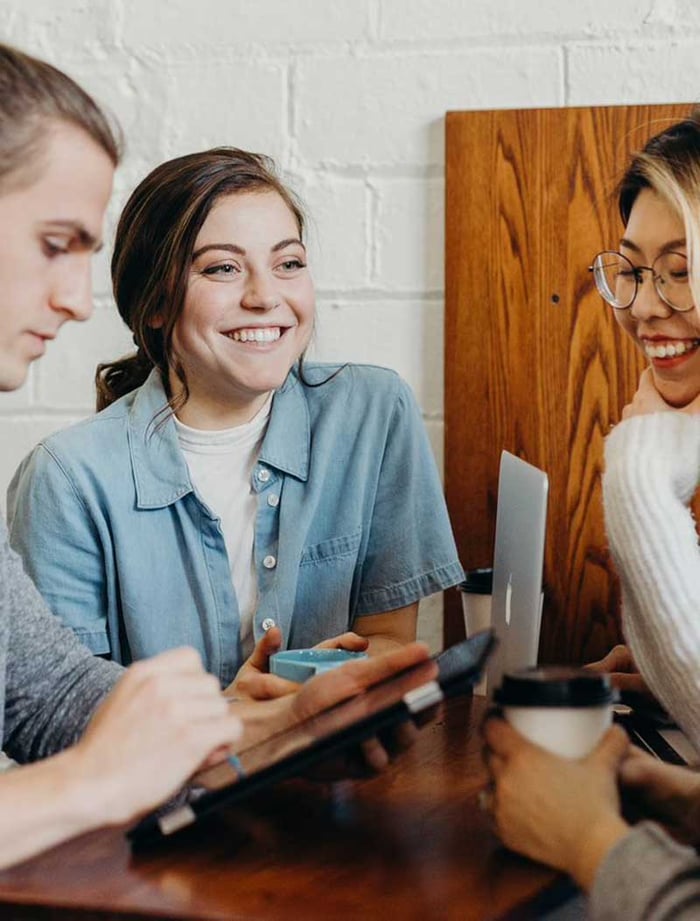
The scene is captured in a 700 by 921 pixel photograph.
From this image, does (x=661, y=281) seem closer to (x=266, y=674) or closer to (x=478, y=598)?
(x=478, y=598)

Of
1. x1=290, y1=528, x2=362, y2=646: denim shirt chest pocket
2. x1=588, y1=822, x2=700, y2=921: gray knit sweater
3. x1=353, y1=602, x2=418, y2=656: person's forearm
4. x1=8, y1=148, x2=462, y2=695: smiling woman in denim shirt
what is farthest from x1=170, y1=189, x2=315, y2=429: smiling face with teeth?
x1=588, y1=822, x2=700, y2=921: gray knit sweater

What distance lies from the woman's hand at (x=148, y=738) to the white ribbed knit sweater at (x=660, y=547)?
552 mm

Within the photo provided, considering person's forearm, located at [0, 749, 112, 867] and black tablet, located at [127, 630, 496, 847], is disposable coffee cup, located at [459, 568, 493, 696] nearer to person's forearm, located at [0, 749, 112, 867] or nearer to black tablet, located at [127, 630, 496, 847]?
black tablet, located at [127, 630, 496, 847]

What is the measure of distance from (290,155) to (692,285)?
2.47ft

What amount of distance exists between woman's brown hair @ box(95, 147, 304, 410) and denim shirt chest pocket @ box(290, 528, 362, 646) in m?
0.27

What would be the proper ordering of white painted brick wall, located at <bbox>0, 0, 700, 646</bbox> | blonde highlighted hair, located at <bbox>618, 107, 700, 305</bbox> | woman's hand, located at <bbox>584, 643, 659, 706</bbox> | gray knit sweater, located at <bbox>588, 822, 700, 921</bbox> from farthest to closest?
white painted brick wall, located at <bbox>0, 0, 700, 646</bbox>
woman's hand, located at <bbox>584, 643, 659, 706</bbox>
blonde highlighted hair, located at <bbox>618, 107, 700, 305</bbox>
gray knit sweater, located at <bbox>588, 822, 700, 921</bbox>

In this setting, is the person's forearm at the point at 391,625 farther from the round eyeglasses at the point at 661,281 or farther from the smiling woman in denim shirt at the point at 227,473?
the round eyeglasses at the point at 661,281

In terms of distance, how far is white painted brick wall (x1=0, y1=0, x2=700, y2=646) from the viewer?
72.2 inches

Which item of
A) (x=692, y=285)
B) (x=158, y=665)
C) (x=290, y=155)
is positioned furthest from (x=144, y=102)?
(x=158, y=665)

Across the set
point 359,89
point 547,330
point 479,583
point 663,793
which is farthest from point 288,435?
point 663,793

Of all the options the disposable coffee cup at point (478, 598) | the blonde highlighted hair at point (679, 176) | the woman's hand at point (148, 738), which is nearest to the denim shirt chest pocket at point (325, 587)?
the disposable coffee cup at point (478, 598)

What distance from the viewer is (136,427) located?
1.65 metres

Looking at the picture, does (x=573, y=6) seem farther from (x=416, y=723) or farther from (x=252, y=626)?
(x=416, y=723)

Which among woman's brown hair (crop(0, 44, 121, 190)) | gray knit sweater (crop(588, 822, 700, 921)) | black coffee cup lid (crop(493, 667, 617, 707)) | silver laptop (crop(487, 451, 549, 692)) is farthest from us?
silver laptop (crop(487, 451, 549, 692))
